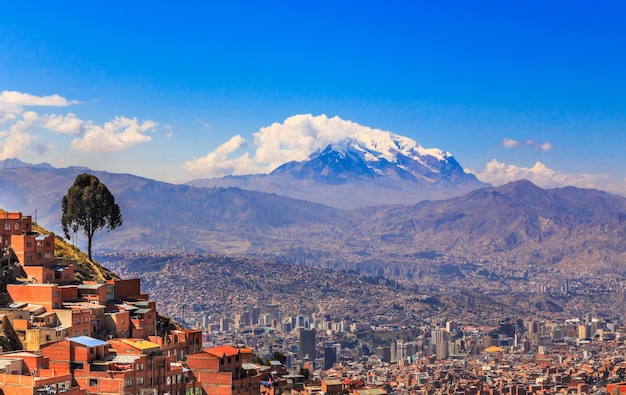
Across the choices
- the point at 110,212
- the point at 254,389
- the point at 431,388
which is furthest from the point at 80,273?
the point at 431,388

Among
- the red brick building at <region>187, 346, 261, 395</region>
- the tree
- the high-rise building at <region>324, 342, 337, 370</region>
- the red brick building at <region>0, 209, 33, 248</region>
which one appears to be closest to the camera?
the red brick building at <region>187, 346, 261, 395</region>

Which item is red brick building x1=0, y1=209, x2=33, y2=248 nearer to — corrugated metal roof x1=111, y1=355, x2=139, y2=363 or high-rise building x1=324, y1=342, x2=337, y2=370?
corrugated metal roof x1=111, y1=355, x2=139, y2=363

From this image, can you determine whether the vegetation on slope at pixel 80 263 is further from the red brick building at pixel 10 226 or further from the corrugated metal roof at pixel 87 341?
the corrugated metal roof at pixel 87 341

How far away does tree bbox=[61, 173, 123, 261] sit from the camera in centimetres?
7131

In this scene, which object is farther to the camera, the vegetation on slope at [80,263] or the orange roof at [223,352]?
the vegetation on slope at [80,263]

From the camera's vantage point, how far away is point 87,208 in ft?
234

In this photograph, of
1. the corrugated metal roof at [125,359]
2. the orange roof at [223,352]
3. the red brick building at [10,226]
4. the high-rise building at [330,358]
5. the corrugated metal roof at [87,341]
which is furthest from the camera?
the high-rise building at [330,358]

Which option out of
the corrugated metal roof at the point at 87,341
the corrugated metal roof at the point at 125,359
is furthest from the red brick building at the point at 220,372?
the corrugated metal roof at the point at 87,341

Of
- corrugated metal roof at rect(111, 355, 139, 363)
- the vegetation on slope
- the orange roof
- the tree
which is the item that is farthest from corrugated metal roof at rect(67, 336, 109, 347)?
the tree

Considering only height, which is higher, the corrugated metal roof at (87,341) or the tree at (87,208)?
the tree at (87,208)

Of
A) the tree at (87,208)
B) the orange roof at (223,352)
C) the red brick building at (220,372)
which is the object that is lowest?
the red brick building at (220,372)

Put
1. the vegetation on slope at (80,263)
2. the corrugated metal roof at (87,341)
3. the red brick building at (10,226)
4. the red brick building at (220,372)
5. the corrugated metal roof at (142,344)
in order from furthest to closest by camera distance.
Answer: the vegetation on slope at (80,263) < the red brick building at (10,226) < the red brick building at (220,372) < the corrugated metal roof at (142,344) < the corrugated metal roof at (87,341)

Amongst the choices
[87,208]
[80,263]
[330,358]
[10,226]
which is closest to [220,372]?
[10,226]

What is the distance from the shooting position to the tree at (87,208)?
71.3 meters
